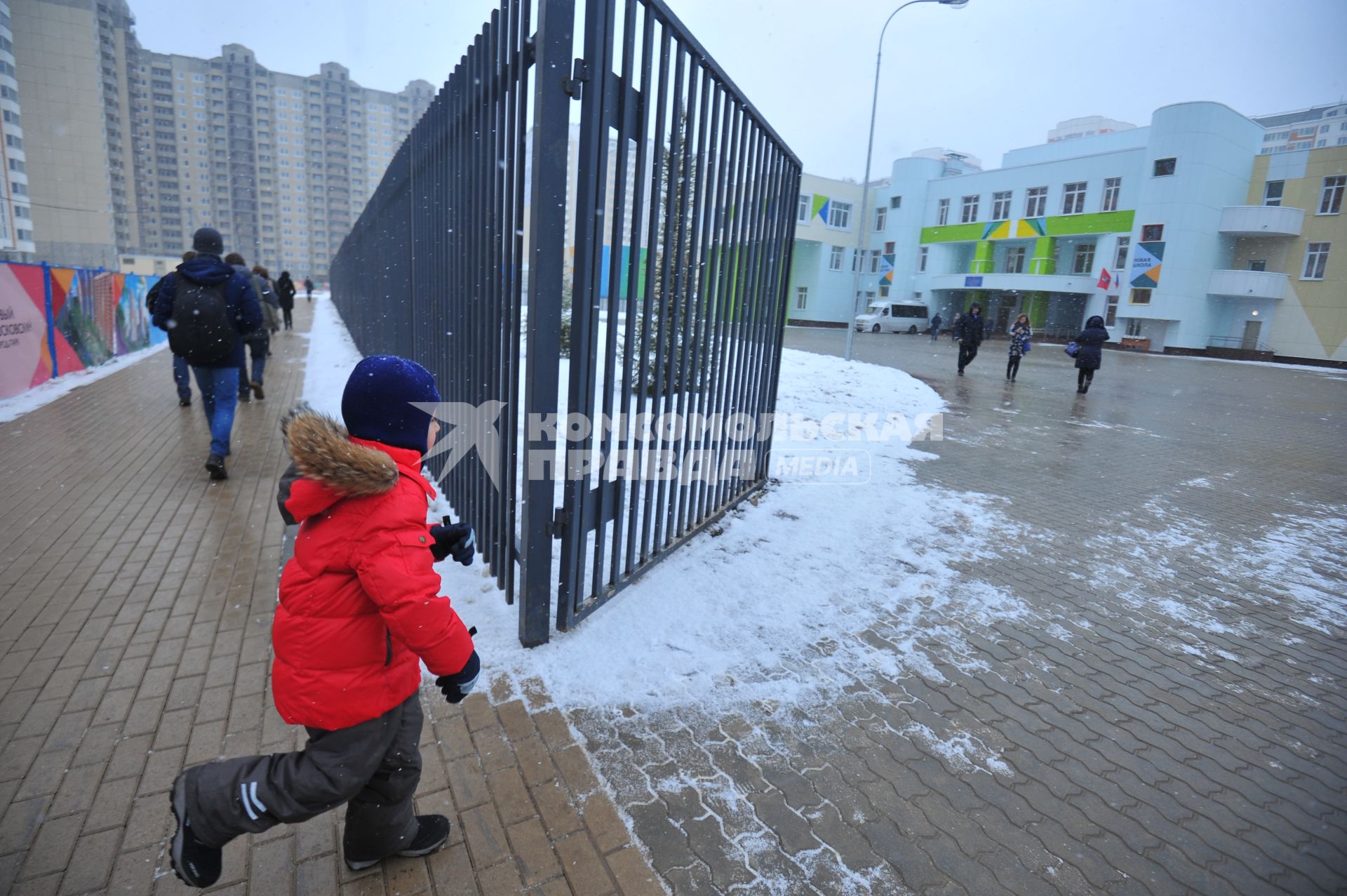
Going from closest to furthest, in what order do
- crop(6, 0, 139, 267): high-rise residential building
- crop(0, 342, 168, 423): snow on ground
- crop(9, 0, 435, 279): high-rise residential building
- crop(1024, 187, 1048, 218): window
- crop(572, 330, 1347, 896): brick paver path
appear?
crop(572, 330, 1347, 896): brick paver path
crop(0, 342, 168, 423): snow on ground
crop(1024, 187, 1048, 218): window
crop(6, 0, 139, 267): high-rise residential building
crop(9, 0, 435, 279): high-rise residential building

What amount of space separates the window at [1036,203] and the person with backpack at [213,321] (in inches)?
1811

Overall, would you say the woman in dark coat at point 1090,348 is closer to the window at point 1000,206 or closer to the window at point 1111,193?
the window at point 1111,193

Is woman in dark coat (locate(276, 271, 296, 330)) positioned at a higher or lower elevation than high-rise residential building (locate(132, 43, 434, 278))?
lower

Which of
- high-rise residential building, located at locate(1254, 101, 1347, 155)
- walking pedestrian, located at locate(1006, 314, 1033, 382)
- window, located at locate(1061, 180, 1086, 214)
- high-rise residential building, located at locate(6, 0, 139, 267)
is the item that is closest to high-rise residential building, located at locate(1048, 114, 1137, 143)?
high-rise residential building, located at locate(1254, 101, 1347, 155)

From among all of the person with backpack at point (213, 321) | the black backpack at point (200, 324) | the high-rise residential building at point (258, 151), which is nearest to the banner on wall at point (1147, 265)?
the person with backpack at point (213, 321)

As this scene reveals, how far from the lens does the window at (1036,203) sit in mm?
40531

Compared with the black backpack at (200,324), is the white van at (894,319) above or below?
above

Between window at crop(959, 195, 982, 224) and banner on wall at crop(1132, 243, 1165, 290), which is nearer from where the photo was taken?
banner on wall at crop(1132, 243, 1165, 290)

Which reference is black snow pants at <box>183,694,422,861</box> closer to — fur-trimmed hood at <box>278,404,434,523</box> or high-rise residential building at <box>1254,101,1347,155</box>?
fur-trimmed hood at <box>278,404,434,523</box>

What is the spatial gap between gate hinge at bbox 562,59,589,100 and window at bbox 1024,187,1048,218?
46271 millimetres

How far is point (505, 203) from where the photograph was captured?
321 cm

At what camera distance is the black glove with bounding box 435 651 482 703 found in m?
1.79

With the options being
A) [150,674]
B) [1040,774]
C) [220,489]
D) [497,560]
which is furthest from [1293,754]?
[220,489]

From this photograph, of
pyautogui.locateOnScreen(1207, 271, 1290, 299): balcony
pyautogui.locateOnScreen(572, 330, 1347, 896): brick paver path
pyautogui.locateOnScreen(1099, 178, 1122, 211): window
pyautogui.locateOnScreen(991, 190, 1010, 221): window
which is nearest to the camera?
pyautogui.locateOnScreen(572, 330, 1347, 896): brick paver path
